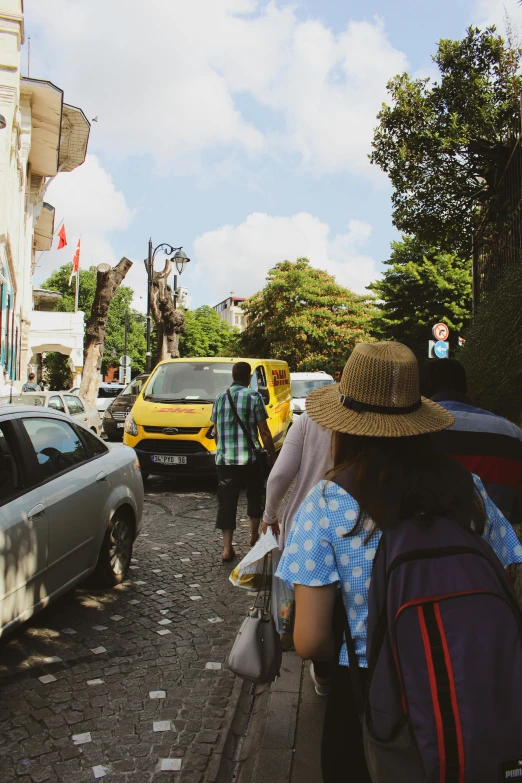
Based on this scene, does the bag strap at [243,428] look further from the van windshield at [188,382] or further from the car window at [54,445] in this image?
the van windshield at [188,382]

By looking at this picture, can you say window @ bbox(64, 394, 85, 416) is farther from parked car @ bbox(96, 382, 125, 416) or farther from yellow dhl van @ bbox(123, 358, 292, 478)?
parked car @ bbox(96, 382, 125, 416)

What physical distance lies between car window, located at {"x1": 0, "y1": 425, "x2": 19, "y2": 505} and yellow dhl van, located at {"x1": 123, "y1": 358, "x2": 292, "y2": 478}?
5.68 meters

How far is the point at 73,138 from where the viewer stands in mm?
28656

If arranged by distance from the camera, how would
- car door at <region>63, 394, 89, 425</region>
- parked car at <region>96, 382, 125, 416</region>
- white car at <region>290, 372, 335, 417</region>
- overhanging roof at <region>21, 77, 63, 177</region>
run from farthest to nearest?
parked car at <region>96, 382, 125, 416</region> → overhanging roof at <region>21, 77, 63, 177</region> → white car at <region>290, 372, 335, 417</region> → car door at <region>63, 394, 89, 425</region>

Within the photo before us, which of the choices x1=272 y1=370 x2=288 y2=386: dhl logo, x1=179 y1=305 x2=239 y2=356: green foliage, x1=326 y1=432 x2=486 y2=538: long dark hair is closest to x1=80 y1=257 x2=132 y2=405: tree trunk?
x1=272 y1=370 x2=288 y2=386: dhl logo

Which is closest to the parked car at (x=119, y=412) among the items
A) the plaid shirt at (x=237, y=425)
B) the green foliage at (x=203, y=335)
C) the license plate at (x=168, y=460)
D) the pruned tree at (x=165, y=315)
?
the pruned tree at (x=165, y=315)

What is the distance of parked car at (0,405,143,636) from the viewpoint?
12.5 ft

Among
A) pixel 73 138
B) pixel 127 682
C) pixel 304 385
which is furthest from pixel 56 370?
pixel 127 682

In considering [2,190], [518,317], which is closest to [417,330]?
[2,190]

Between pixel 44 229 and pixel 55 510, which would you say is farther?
pixel 44 229

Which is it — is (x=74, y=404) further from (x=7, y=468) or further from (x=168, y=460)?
(x=7, y=468)

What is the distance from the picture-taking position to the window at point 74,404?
15512mm

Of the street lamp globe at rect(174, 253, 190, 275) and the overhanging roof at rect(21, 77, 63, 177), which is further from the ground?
the overhanging roof at rect(21, 77, 63, 177)

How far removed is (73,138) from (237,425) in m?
26.2
